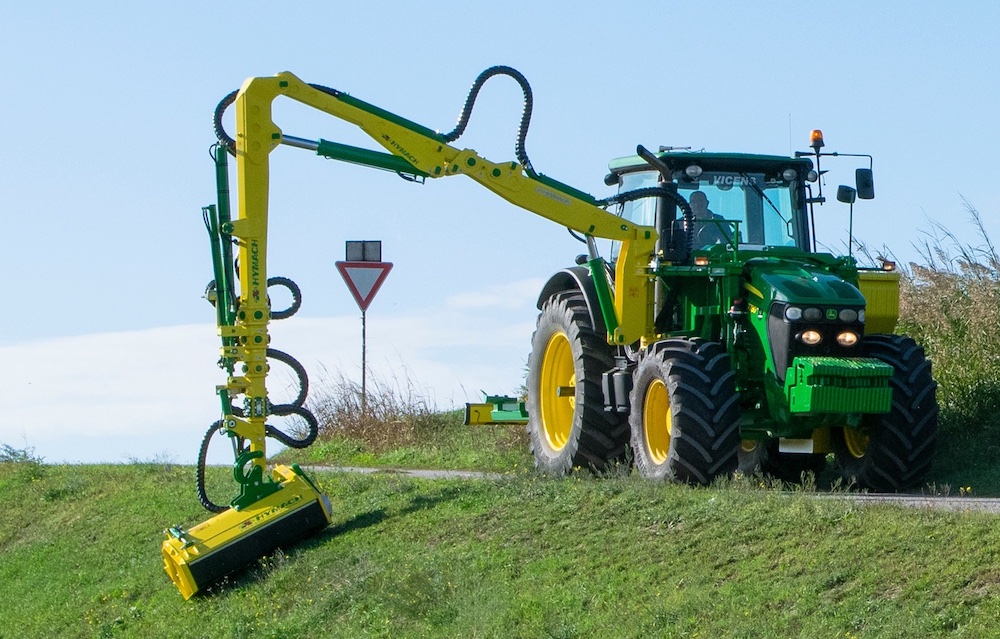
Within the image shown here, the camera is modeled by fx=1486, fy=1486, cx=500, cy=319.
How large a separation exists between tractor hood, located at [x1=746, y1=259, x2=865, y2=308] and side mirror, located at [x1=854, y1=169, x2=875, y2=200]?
1.05 m

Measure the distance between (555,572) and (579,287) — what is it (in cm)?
494

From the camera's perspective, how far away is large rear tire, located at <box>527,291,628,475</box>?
13445 millimetres

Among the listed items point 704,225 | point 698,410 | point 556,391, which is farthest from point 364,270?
point 698,410

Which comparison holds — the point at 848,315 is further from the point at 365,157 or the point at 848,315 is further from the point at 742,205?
the point at 365,157

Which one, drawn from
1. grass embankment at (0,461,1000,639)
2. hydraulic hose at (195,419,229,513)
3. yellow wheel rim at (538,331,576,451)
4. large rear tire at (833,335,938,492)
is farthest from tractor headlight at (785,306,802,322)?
hydraulic hose at (195,419,229,513)

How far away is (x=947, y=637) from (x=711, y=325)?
18.2ft

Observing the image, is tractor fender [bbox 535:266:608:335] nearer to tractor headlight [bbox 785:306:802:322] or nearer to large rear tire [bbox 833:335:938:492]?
tractor headlight [bbox 785:306:802:322]

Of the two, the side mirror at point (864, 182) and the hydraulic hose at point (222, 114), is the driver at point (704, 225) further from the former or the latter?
the hydraulic hose at point (222, 114)

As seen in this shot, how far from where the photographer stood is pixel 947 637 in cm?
754

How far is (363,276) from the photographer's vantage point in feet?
67.8

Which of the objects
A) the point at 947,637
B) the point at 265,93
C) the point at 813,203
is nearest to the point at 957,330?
the point at 813,203

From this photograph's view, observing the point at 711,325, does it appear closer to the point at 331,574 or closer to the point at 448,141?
the point at 448,141

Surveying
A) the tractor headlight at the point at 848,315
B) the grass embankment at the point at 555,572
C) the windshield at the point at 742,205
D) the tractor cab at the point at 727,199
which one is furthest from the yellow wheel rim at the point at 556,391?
the tractor headlight at the point at 848,315

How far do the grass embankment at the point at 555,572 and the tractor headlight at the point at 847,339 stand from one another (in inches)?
75.8
